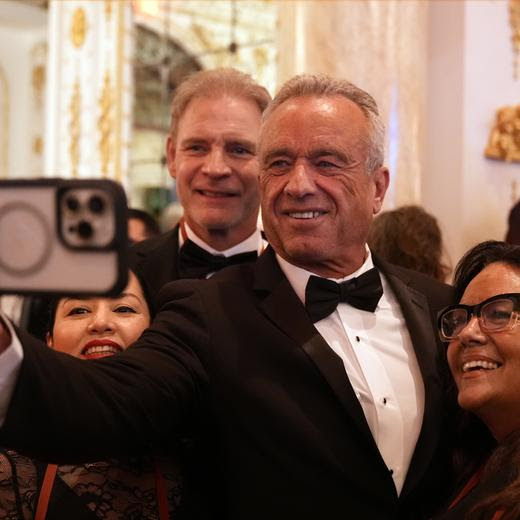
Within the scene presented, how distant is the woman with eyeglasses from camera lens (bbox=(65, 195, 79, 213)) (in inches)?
36.2

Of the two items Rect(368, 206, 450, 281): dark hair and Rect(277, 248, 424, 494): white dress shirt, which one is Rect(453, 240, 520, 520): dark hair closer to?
Rect(277, 248, 424, 494): white dress shirt

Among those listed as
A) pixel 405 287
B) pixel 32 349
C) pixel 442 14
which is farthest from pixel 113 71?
pixel 32 349

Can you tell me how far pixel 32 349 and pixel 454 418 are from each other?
0.94 meters

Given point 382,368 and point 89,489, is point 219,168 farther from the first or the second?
point 89,489

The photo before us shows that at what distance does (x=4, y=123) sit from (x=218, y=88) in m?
8.30

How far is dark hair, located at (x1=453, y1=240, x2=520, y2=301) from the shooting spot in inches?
68.5

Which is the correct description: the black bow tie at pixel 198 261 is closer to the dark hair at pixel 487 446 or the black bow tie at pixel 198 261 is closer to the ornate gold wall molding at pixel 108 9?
the dark hair at pixel 487 446

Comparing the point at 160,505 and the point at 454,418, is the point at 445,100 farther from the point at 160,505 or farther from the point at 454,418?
the point at 160,505

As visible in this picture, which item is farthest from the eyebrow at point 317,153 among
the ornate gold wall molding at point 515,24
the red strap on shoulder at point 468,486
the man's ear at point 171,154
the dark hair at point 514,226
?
the ornate gold wall molding at point 515,24

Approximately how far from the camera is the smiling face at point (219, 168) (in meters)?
2.43

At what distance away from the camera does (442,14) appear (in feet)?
14.8

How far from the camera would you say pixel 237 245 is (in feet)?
8.20

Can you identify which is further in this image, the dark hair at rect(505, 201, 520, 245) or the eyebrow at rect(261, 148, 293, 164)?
the dark hair at rect(505, 201, 520, 245)

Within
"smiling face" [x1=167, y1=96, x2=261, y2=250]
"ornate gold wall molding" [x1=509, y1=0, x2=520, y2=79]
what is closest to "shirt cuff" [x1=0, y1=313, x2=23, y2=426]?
"smiling face" [x1=167, y1=96, x2=261, y2=250]
